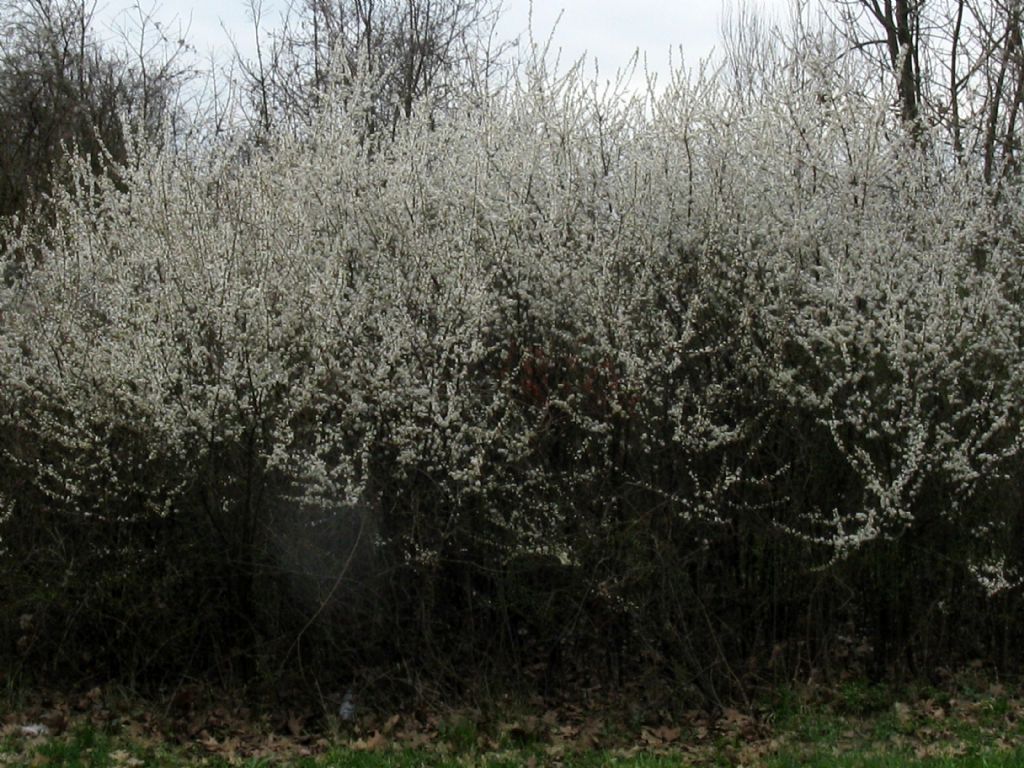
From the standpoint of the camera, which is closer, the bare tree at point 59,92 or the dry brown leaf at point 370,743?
the dry brown leaf at point 370,743

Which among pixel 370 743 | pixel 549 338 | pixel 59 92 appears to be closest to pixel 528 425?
pixel 549 338

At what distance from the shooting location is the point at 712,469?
7.71 metres

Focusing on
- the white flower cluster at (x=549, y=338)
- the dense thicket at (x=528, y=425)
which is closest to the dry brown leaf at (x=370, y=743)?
the dense thicket at (x=528, y=425)

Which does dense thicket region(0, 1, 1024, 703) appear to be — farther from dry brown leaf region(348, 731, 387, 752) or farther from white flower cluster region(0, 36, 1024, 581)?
dry brown leaf region(348, 731, 387, 752)

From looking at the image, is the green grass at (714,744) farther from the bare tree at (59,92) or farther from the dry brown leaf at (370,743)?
the bare tree at (59,92)

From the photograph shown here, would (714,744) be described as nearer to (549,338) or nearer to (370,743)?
(370,743)

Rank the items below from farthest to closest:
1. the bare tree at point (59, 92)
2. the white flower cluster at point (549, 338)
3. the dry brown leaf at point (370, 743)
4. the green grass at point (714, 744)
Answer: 1. the bare tree at point (59, 92)
2. the white flower cluster at point (549, 338)
3. the dry brown leaf at point (370, 743)
4. the green grass at point (714, 744)

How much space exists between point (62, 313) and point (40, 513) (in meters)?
1.27

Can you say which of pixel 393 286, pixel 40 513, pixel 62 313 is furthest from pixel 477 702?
pixel 62 313

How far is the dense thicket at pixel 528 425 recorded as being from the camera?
7.29m

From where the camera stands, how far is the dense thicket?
7.29m

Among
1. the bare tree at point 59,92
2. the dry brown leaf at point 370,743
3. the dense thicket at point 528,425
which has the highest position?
the bare tree at point 59,92

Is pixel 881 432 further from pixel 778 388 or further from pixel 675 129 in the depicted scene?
pixel 675 129

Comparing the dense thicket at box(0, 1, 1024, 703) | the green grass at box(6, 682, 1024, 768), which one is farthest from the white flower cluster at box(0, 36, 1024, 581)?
the green grass at box(6, 682, 1024, 768)
